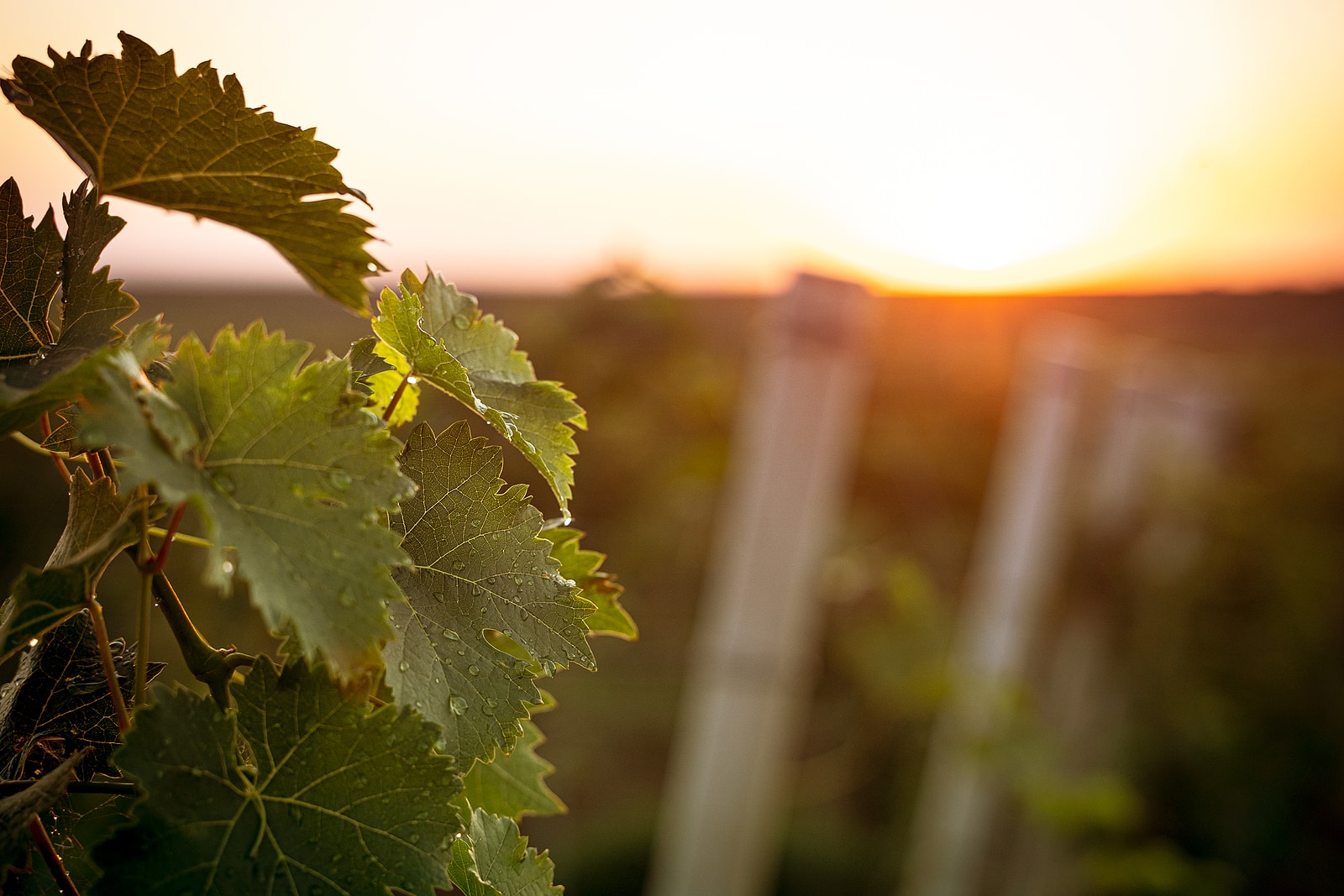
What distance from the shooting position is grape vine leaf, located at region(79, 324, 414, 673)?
29 cm

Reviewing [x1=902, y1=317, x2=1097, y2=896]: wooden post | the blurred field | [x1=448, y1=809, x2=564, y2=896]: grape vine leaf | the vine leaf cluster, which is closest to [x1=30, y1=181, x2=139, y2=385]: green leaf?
the vine leaf cluster

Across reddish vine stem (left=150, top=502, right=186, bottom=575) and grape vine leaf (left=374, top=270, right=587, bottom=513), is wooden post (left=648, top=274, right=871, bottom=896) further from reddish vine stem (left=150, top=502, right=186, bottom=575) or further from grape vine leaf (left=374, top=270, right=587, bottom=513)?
reddish vine stem (left=150, top=502, right=186, bottom=575)

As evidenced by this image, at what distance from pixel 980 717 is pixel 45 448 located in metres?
3.72

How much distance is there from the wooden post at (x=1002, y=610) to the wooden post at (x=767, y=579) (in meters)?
1.40

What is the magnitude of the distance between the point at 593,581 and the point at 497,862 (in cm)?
13

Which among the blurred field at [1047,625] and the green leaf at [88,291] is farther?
the blurred field at [1047,625]

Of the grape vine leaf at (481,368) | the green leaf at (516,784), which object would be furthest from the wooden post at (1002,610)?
the grape vine leaf at (481,368)

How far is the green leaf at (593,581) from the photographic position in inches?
17.8

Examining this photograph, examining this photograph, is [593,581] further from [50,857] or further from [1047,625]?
[1047,625]

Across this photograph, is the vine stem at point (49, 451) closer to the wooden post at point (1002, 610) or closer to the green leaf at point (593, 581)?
the green leaf at point (593, 581)

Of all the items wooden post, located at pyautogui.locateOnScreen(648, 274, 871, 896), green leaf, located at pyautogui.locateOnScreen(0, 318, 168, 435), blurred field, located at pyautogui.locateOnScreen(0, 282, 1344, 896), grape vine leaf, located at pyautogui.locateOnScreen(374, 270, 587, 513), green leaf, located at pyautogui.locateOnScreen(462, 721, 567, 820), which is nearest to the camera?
green leaf, located at pyautogui.locateOnScreen(0, 318, 168, 435)

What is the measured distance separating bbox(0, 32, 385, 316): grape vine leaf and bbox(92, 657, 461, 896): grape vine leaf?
17 centimetres

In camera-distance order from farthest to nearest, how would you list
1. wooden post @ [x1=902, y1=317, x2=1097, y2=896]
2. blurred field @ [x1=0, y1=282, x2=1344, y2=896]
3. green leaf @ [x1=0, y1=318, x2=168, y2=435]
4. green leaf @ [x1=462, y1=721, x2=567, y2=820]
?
1. wooden post @ [x1=902, y1=317, x2=1097, y2=896]
2. blurred field @ [x1=0, y1=282, x2=1344, y2=896]
3. green leaf @ [x1=462, y1=721, x2=567, y2=820]
4. green leaf @ [x1=0, y1=318, x2=168, y2=435]

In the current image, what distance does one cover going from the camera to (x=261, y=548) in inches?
11.9
